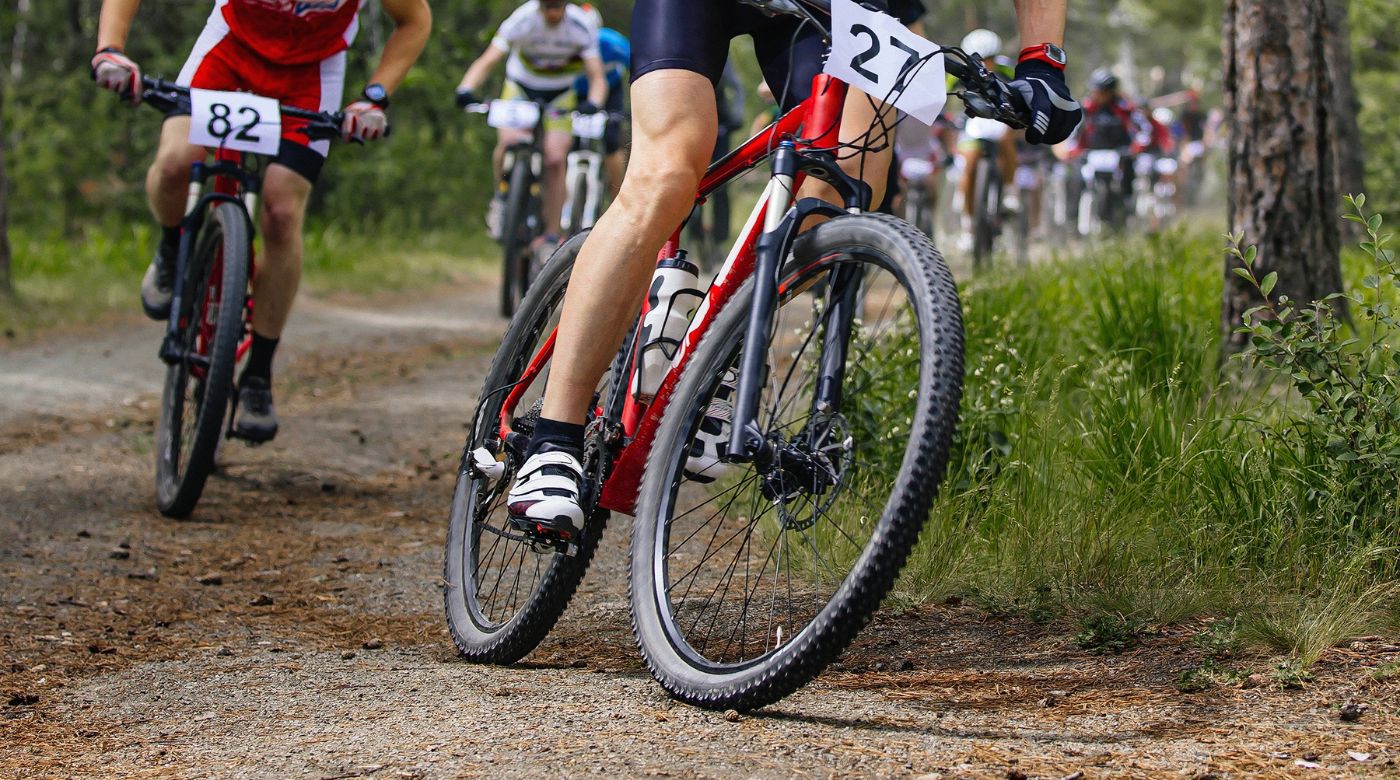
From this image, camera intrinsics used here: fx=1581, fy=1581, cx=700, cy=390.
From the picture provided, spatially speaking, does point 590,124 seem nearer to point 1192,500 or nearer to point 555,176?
point 555,176

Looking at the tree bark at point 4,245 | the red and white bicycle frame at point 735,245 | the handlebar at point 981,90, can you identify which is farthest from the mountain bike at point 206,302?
the tree bark at point 4,245

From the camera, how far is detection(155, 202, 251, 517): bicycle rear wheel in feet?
14.4

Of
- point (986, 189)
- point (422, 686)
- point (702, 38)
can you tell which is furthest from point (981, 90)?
point (986, 189)

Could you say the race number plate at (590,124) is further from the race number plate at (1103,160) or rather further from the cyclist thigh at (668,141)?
the race number plate at (1103,160)

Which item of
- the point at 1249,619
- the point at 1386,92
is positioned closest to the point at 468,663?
the point at 1249,619

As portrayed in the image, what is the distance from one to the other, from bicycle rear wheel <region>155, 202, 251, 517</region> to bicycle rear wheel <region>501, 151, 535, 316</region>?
475 cm

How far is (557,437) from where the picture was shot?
2.82m

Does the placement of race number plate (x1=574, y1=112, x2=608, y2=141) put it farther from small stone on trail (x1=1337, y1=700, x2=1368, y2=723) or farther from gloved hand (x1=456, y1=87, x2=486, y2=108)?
small stone on trail (x1=1337, y1=700, x2=1368, y2=723)

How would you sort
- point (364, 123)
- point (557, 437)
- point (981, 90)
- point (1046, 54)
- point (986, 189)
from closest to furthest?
1. point (981, 90)
2. point (1046, 54)
3. point (557, 437)
4. point (364, 123)
5. point (986, 189)

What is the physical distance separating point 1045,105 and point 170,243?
331cm

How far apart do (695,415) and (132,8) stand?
9.43ft

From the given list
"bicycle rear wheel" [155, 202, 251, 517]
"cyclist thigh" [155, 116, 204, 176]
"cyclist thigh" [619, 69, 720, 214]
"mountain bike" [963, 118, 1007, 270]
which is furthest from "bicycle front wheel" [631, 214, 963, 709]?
"mountain bike" [963, 118, 1007, 270]

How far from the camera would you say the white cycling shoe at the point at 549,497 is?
271 cm

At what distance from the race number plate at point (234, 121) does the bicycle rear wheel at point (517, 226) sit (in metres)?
5.06
